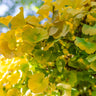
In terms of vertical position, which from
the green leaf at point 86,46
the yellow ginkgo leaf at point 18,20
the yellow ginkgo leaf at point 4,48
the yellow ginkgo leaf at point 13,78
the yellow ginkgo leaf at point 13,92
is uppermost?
the yellow ginkgo leaf at point 18,20

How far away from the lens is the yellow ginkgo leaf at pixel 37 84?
37 cm

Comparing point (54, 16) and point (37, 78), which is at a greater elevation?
point (54, 16)

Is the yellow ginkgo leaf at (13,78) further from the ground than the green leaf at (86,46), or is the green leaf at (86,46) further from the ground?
the green leaf at (86,46)

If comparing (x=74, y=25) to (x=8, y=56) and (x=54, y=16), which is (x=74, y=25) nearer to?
(x=54, y=16)

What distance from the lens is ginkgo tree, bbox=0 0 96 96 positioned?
0.36 metres

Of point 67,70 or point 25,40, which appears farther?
point 67,70

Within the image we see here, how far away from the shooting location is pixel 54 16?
1.28ft

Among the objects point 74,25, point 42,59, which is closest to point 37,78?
point 42,59

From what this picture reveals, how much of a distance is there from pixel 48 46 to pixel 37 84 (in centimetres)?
8

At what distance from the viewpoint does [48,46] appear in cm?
36

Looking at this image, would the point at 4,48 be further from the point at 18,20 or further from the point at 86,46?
the point at 86,46

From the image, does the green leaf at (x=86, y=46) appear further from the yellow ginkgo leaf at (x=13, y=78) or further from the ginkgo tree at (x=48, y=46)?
the yellow ginkgo leaf at (x=13, y=78)

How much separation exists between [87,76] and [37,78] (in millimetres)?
121

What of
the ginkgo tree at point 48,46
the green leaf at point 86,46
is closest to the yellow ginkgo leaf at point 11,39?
the ginkgo tree at point 48,46
